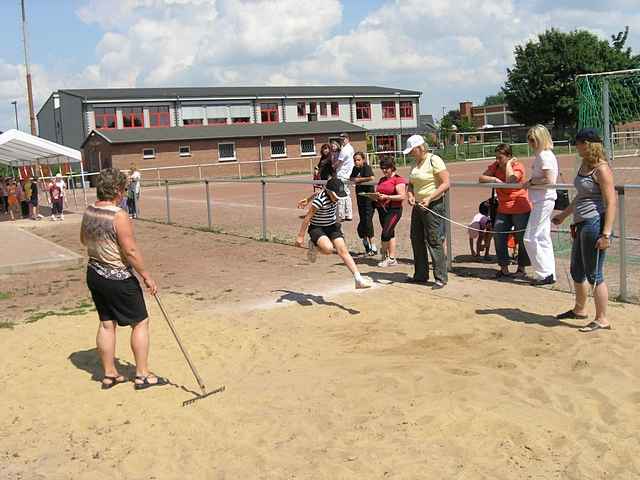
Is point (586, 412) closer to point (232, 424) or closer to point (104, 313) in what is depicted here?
point (232, 424)

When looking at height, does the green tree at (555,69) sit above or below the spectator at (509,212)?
above

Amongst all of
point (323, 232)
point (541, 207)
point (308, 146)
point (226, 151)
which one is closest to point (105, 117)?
point (226, 151)

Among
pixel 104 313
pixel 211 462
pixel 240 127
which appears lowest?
pixel 211 462

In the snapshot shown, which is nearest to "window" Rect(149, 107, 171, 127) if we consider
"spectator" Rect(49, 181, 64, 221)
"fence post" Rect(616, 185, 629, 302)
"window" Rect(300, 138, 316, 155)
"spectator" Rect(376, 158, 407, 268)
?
"window" Rect(300, 138, 316, 155)

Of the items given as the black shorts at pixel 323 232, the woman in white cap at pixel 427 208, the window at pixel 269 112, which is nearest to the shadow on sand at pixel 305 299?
the black shorts at pixel 323 232

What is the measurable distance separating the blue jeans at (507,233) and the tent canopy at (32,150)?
19060mm

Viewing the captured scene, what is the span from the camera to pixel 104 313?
600 centimetres

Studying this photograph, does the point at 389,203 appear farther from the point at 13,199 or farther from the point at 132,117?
the point at 132,117

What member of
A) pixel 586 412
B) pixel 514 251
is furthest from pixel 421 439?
pixel 514 251

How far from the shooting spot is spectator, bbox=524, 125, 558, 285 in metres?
8.61

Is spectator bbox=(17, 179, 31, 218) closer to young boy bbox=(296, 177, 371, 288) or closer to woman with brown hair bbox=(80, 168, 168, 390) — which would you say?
young boy bbox=(296, 177, 371, 288)

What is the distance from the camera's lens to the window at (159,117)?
197ft

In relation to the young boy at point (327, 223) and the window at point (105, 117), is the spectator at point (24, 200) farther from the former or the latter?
the window at point (105, 117)

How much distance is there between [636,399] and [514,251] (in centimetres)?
530
